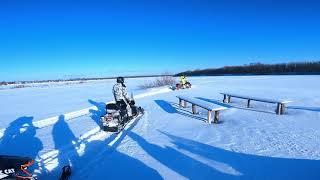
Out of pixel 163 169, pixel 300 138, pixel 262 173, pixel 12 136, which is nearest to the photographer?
pixel 262 173

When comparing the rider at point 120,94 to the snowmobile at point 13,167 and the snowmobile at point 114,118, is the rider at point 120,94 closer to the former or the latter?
the snowmobile at point 114,118

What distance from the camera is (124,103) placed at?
408 inches

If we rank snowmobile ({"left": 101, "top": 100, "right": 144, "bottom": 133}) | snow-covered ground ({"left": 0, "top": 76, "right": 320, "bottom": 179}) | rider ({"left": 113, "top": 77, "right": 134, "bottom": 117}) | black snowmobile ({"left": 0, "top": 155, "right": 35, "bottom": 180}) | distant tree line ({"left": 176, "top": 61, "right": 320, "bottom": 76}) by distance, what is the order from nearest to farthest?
black snowmobile ({"left": 0, "top": 155, "right": 35, "bottom": 180}) < snow-covered ground ({"left": 0, "top": 76, "right": 320, "bottom": 179}) < snowmobile ({"left": 101, "top": 100, "right": 144, "bottom": 133}) < rider ({"left": 113, "top": 77, "right": 134, "bottom": 117}) < distant tree line ({"left": 176, "top": 61, "right": 320, "bottom": 76})

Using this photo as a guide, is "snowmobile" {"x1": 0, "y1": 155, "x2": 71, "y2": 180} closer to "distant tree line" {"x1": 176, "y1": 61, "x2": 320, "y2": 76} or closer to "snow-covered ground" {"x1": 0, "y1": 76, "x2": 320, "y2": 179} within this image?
"snow-covered ground" {"x1": 0, "y1": 76, "x2": 320, "y2": 179}

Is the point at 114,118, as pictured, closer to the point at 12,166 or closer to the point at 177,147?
the point at 177,147

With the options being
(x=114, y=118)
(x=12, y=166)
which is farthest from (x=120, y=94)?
(x=12, y=166)

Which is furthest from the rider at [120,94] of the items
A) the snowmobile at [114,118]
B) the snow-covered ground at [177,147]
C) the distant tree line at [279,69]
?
the distant tree line at [279,69]

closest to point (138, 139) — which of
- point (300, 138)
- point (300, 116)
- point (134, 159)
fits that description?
point (134, 159)

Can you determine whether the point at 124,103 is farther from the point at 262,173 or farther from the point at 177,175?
the point at 262,173

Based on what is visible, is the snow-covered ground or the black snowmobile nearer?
the black snowmobile

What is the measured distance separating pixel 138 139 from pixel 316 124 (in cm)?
555

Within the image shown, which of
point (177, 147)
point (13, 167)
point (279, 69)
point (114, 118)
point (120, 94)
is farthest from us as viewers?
point (279, 69)

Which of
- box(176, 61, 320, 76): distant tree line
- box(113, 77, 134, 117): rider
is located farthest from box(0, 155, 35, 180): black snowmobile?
box(176, 61, 320, 76): distant tree line

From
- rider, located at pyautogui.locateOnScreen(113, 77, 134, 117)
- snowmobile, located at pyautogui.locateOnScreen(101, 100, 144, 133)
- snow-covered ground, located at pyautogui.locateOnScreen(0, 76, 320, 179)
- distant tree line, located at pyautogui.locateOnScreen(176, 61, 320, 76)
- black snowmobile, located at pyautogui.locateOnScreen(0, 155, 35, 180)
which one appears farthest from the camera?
distant tree line, located at pyautogui.locateOnScreen(176, 61, 320, 76)
